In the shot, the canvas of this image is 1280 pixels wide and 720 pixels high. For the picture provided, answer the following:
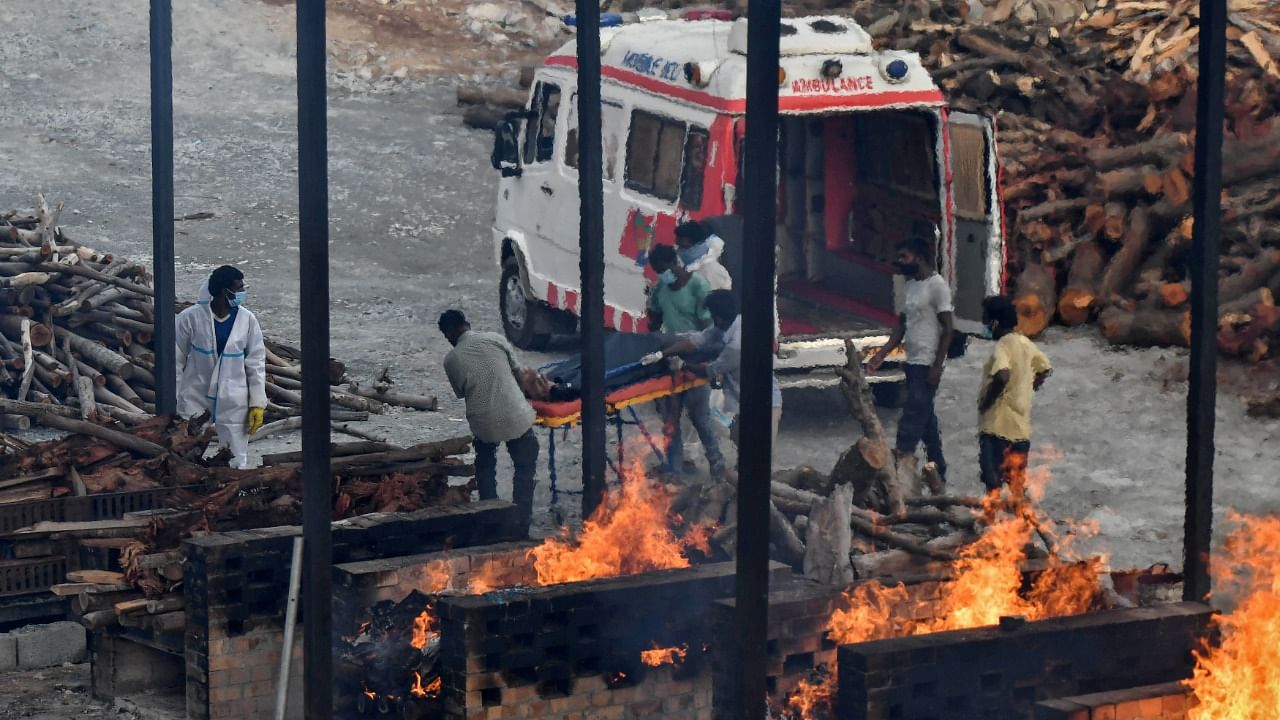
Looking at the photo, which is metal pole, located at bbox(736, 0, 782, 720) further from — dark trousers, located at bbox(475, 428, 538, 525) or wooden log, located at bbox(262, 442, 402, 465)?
wooden log, located at bbox(262, 442, 402, 465)

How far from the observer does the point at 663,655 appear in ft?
28.7

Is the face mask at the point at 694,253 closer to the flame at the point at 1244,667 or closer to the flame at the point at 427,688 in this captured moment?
the flame at the point at 1244,667

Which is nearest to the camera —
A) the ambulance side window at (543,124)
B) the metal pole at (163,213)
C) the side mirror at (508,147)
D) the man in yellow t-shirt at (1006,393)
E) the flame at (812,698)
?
the flame at (812,698)

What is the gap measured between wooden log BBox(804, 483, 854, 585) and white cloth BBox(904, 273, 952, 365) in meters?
3.78

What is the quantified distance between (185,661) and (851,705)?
348 cm

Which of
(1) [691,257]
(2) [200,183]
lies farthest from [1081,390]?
(2) [200,183]

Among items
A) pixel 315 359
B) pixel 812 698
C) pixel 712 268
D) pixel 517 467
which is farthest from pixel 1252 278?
pixel 315 359

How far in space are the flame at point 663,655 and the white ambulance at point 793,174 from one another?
18.7 feet

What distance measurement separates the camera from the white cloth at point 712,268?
13555mm

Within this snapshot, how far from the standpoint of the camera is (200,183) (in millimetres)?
24891


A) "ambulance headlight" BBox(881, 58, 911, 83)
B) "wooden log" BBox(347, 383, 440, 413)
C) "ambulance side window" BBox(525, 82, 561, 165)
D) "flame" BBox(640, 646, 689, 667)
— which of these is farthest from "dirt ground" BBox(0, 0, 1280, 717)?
"flame" BBox(640, 646, 689, 667)

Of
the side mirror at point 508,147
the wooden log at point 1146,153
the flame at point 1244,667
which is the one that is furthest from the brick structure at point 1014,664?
the wooden log at point 1146,153

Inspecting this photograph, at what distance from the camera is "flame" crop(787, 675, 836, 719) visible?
8445 millimetres

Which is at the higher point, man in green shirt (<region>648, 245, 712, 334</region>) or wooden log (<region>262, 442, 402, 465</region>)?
man in green shirt (<region>648, 245, 712, 334</region>)
